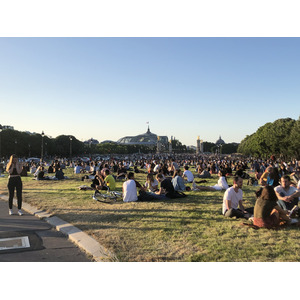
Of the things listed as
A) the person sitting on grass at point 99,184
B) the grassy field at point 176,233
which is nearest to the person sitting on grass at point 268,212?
the grassy field at point 176,233

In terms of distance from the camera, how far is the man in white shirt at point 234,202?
23.8 feet

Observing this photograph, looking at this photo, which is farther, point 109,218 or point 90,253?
A: point 109,218

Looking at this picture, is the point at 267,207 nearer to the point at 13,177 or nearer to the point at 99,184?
the point at 13,177

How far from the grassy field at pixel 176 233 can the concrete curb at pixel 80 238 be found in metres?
0.15

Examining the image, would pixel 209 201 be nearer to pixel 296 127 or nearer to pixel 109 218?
pixel 109 218

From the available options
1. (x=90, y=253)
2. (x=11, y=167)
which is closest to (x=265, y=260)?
(x=90, y=253)

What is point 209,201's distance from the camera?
9680mm

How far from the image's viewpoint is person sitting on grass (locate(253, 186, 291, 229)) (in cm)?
609

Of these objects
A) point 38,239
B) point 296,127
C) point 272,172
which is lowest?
point 38,239

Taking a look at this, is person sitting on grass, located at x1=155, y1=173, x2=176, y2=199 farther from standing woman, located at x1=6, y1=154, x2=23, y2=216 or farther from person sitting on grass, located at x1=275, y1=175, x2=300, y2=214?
standing woman, located at x1=6, y1=154, x2=23, y2=216

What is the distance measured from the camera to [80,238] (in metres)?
5.77

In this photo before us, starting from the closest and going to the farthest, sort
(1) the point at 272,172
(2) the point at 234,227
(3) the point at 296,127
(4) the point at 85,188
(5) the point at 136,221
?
1. (2) the point at 234,227
2. (5) the point at 136,221
3. (1) the point at 272,172
4. (4) the point at 85,188
5. (3) the point at 296,127

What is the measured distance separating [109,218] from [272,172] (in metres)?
5.60

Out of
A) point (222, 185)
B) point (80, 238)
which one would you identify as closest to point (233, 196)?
point (80, 238)
